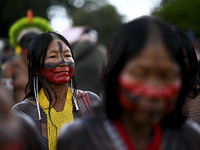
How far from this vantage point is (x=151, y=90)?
155 centimetres

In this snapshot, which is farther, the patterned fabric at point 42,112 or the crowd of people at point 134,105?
the patterned fabric at point 42,112

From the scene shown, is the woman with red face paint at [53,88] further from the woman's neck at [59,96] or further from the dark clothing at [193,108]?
the dark clothing at [193,108]

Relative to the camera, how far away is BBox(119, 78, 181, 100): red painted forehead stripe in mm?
1545

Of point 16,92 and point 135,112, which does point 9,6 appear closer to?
point 16,92

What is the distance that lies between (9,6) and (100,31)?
8.87 metres

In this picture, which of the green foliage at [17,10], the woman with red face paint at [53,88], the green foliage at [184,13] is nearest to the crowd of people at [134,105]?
the woman with red face paint at [53,88]

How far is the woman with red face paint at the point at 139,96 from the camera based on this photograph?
61.4 inches

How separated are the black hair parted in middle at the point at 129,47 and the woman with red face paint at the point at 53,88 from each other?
129cm

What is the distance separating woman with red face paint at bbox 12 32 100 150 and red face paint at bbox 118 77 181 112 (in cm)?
139

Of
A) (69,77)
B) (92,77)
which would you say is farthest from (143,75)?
(92,77)

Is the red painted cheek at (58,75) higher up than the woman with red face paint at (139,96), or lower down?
lower down

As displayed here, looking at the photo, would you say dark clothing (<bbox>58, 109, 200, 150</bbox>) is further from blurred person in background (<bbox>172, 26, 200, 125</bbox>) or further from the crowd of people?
blurred person in background (<bbox>172, 26, 200, 125</bbox>)

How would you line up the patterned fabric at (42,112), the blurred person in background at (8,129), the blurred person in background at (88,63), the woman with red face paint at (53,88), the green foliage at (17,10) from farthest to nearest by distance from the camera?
1. the green foliage at (17,10)
2. the blurred person in background at (88,63)
3. the woman with red face paint at (53,88)
4. the patterned fabric at (42,112)
5. the blurred person in background at (8,129)

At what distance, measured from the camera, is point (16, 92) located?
217 inches
